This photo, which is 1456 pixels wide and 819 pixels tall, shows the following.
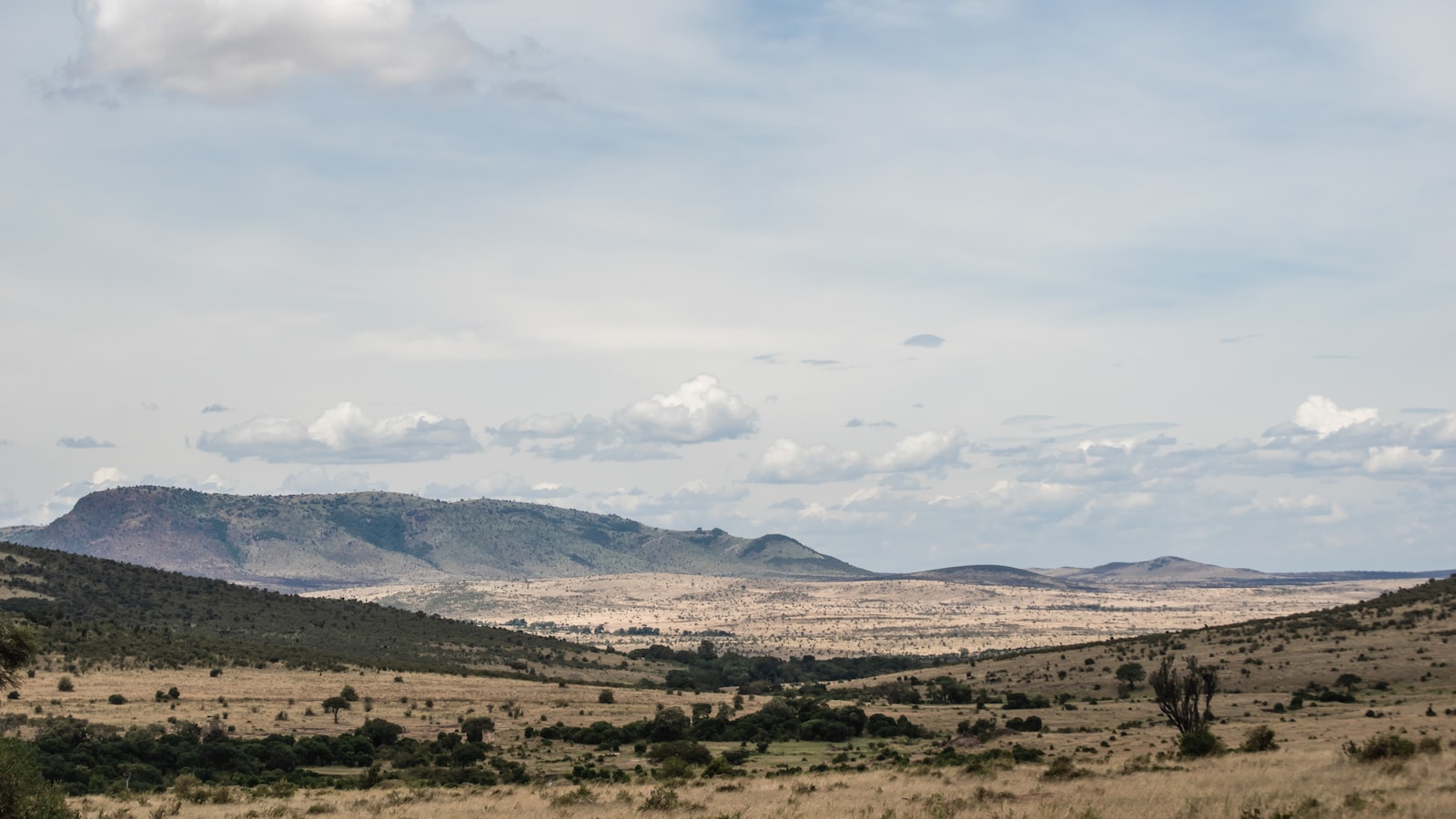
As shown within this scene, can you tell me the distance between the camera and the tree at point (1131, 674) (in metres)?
81.7

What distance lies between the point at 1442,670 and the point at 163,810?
215 ft

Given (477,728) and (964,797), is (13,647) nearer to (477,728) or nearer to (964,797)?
(964,797)

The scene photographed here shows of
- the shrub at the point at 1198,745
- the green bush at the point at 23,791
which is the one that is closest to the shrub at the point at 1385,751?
the shrub at the point at 1198,745

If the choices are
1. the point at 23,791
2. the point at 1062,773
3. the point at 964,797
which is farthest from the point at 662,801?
the point at 23,791

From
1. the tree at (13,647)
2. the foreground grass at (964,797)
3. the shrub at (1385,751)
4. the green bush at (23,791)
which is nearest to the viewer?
the tree at (13,647)

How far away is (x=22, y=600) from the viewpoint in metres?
110

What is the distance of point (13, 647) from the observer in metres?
28.9

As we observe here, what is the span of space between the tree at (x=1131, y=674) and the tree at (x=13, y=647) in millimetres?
68039

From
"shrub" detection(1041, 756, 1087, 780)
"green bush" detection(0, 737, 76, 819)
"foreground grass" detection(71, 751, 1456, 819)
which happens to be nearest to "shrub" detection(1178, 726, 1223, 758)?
"foreground grass" detection(71, 751, 1456, 819)

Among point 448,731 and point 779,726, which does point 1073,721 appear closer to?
point 779,726

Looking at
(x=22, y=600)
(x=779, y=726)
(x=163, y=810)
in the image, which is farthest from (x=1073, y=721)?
(x=22, y=600)

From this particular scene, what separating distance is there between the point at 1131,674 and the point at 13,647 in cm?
7025

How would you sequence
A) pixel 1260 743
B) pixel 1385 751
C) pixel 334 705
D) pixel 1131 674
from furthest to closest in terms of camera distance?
pixel 1131 674, pixel 334 705, pixel 1260 743, pixel 1385 751

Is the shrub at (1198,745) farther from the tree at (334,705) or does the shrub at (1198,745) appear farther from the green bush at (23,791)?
the tree at (334,705)
